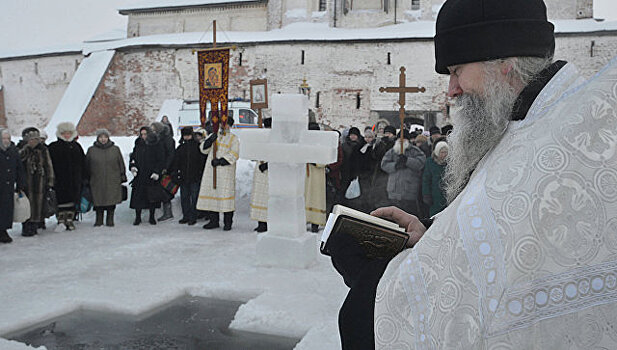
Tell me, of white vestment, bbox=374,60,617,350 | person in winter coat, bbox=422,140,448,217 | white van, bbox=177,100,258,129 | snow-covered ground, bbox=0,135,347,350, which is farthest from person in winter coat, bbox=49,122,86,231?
white van, bbox=177,100,258,129

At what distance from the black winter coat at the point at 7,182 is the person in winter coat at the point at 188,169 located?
7.64 feet

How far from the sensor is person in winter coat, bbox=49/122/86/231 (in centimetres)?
729

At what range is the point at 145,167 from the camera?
8.00m

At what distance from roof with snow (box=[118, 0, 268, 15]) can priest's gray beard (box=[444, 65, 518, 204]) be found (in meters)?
24.2

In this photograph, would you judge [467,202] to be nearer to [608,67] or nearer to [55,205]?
[608,67]

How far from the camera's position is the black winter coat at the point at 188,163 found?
805 cm

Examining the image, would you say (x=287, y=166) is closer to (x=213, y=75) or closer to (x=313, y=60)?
(x=213, y=75)

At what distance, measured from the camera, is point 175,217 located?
28.4ft

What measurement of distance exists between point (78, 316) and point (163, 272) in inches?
46.5

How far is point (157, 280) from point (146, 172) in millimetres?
3706

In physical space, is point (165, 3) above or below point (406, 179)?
above

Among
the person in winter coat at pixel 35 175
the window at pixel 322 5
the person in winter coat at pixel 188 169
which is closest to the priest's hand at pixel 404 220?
the person in winter coat at pixel 35 175

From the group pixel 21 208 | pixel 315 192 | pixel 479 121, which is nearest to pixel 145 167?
pixel 21 208

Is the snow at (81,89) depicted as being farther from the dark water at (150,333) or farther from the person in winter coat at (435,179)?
the dark water at (150,333)
